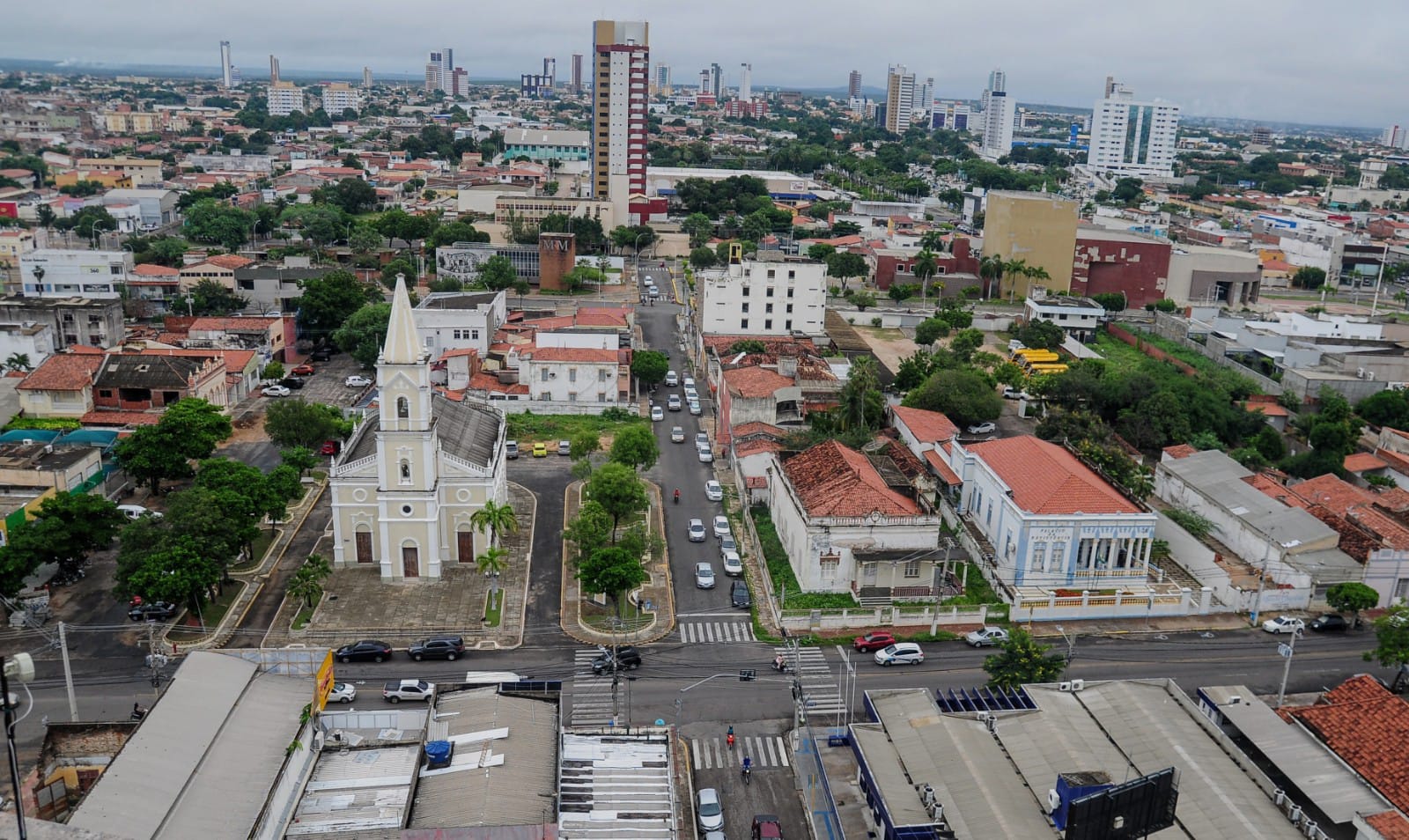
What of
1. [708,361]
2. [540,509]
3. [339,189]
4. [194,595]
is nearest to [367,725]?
[194,595]

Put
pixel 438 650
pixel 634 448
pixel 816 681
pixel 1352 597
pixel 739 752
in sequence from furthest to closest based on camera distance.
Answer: pixel 634 448
pixel 1352 597
pixel 438 650
pixel 816 681
pixel 739 752

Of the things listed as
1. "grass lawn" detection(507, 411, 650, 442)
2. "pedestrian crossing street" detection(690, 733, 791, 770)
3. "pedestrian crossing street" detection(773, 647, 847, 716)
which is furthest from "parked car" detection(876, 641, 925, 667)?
"grass lawn" detection(507, 411, 650, 442)

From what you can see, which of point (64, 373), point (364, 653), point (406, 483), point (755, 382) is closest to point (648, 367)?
point (755, 382)

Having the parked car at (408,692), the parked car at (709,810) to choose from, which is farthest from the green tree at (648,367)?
the parked car at (709,810)

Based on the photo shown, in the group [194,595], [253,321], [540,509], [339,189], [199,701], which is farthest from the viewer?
[339,189]

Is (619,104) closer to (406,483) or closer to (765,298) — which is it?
(765,298)

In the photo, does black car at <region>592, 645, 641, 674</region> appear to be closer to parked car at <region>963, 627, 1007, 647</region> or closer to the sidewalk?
the sidewalk

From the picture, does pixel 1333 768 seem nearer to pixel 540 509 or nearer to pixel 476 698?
pixel 476 698
